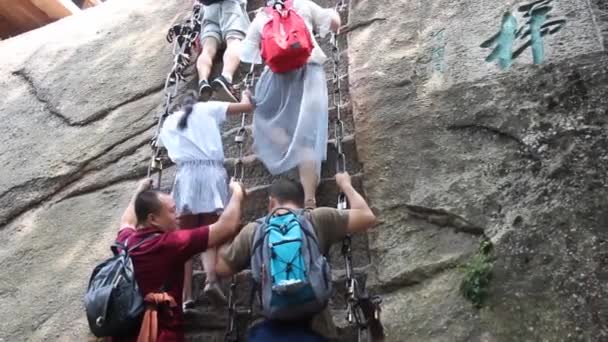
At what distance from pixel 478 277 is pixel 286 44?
176 centimetres

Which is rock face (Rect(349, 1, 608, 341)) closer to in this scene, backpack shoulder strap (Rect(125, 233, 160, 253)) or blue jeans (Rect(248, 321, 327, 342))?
blue jeans (Rect(248, 321, 327, 342))

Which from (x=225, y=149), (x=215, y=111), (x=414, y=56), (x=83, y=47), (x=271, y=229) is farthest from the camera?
(x=83, y=47)

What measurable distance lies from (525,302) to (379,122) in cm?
161

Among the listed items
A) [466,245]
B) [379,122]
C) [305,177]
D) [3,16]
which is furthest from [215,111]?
[3,16]

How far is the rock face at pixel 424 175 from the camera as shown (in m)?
3.20

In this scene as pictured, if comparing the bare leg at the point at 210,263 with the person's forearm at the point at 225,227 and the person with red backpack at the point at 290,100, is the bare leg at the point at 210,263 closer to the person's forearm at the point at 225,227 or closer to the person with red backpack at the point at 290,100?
the person's forearm at the point at 225,227

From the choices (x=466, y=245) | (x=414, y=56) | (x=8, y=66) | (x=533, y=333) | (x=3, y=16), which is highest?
(x=3, y=16)

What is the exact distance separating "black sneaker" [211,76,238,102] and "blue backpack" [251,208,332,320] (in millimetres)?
1871

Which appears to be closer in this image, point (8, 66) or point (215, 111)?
point (215, 111)

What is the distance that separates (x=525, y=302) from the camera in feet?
10.2

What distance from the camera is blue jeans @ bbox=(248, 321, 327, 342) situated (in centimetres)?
305

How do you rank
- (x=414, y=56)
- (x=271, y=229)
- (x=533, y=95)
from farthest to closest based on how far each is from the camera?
(x=414, y=56) < (x=533, y=95) < (x=271, y=229)

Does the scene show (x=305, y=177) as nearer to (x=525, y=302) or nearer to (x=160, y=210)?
(x=160, y=210)

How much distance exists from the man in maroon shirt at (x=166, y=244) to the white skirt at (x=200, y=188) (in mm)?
329
